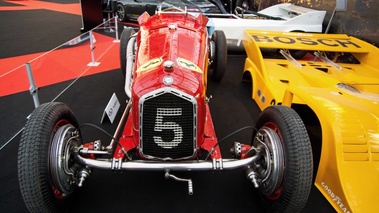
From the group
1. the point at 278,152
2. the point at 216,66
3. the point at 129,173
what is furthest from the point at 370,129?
the point at 216,66

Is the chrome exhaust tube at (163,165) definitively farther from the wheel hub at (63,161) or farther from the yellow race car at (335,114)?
the yellow race car at (335,114)

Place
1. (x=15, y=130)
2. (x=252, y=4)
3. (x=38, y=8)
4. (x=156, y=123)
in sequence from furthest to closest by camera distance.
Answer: (x=38, y=8)
(x=252, y=4)
(x=15, y=130)
(x=156, y=123)

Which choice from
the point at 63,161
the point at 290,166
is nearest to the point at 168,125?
the point at 63,161

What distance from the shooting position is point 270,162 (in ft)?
5.33

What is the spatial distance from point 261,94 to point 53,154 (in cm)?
230

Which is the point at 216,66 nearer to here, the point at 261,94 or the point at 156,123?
the point at 261,94

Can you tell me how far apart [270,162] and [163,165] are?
65cm

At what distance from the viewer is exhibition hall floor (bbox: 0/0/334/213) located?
190 cm

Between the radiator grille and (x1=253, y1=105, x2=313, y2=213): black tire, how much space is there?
20.0 inches

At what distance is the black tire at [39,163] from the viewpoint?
1.41 metres

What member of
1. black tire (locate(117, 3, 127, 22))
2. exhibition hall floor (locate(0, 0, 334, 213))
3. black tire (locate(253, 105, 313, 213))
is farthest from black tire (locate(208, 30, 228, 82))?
black tire (locate(117, 3, 127, 22))

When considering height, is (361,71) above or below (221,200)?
above

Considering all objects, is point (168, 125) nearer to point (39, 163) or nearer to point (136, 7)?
point (39, 163)

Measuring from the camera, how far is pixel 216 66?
3.57m
